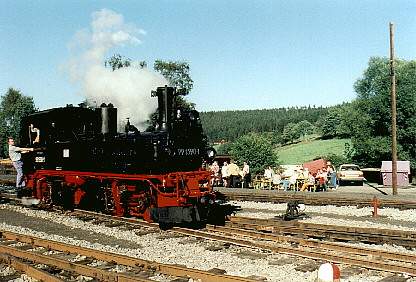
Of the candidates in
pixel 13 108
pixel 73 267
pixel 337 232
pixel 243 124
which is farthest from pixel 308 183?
pixel 243 124

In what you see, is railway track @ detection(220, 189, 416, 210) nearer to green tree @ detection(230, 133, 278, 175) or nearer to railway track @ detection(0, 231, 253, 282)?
railway track @ detection(0, 231, 253, 282)

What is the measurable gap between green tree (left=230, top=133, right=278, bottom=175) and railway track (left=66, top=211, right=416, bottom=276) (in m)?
39.0

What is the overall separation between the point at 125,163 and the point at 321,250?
5.65 metres

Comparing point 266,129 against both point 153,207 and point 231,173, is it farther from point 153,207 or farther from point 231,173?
point 153,207

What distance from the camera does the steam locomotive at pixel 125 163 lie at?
37.1 ft

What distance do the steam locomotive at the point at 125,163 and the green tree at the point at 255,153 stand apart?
3598 cm

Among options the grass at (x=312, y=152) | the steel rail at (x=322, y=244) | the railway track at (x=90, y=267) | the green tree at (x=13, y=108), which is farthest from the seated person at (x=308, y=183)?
the green tree at (x=13, y=108)

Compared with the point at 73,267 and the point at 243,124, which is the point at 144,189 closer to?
the point at 73,267

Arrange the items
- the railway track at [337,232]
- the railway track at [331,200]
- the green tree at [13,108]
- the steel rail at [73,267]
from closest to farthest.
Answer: the steel rail at [73,267], the railway track at [337,232], the railway track at [331,200], the green tree at [13,108]

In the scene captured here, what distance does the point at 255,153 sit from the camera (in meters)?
49.9

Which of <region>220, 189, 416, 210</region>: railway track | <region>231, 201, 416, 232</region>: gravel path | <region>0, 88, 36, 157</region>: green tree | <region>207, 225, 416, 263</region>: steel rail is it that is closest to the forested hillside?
<region>0, 88, 36, 157</region>: green tree

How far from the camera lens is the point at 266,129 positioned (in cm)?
13775

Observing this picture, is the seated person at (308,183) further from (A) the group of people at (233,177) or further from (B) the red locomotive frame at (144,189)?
(B) the red locomotive frame at (144,189)

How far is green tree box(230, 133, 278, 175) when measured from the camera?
49906mm
